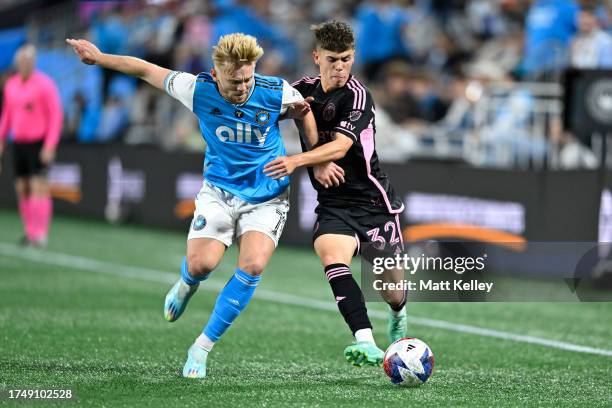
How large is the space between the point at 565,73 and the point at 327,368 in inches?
248

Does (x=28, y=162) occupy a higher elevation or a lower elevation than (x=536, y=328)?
higher

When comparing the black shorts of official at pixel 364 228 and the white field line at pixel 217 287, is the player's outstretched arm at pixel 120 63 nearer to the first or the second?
the black shorts of official at pixel 364 228

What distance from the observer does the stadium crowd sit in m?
14.6

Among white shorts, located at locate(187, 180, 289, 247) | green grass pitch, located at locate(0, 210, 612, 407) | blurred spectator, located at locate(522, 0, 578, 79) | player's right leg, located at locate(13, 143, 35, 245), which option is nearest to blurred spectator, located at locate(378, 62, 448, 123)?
blurred spectator, located at locate(522, 0, 578, 79)

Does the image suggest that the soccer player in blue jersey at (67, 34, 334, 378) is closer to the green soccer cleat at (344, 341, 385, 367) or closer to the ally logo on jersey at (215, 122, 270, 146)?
the ally logo on jersey at (215, 122, 270, 146)

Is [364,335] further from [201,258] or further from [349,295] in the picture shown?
[201,258]

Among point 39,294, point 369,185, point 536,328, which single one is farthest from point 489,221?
point 369,185

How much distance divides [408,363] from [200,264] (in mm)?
1449

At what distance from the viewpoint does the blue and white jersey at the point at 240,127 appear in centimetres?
706

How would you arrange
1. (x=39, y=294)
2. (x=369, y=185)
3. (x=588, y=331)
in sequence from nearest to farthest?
(x=369, y=185)
(x=588, y=331)
(x=39, y=294)

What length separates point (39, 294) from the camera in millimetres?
11008

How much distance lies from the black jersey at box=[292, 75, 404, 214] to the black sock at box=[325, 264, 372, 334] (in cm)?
54

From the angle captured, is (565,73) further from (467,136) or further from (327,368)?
(327,368)

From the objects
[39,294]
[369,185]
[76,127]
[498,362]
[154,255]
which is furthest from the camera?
[76,127]
